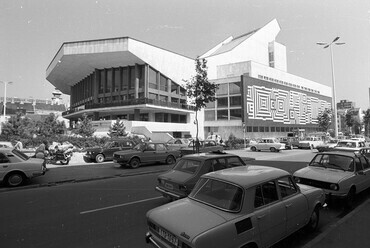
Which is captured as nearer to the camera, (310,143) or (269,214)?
(269,214)

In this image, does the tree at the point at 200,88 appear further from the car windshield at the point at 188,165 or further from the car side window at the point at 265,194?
the car side window at the point at 265,194

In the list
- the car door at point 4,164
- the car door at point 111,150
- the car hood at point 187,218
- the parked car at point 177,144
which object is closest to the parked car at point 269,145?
the parked car at point 177,144

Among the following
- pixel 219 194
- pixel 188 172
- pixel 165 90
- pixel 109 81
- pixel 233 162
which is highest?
pixel 109 81

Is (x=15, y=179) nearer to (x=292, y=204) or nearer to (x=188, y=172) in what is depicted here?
(x=188, y=172)

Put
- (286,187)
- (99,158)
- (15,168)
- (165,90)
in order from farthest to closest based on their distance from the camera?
(165,90) → (99,158) → (15,168) → (286,187)

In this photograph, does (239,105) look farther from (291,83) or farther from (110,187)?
(110,187)

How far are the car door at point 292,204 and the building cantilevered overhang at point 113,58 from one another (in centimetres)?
3895

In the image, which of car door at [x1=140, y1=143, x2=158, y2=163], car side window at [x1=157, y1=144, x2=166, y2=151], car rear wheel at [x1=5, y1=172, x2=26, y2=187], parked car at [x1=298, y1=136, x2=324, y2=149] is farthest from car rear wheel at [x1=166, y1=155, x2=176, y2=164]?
parked car at [x1=298, y1=136, x2=324, y2=149]

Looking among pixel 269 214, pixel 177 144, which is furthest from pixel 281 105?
pixel 269 214

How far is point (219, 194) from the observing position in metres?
3.59

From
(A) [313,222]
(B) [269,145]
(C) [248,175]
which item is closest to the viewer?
(C) [248,175]

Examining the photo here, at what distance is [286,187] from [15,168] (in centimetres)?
986

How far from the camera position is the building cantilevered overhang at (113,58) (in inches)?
1544

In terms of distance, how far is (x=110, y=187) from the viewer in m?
8.68
